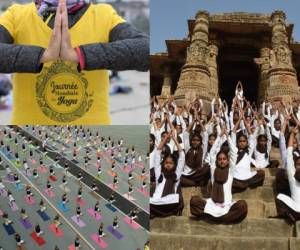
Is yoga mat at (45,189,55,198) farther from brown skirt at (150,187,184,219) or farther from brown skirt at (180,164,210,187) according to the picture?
brown skirt at (150,187,184,219)

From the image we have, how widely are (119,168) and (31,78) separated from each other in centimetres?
1135

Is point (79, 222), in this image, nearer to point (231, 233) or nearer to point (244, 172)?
point (244, 172)

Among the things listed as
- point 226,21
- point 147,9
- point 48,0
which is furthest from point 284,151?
point 226,21

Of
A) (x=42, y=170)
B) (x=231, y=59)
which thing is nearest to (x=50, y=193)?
(x=42, y=170)

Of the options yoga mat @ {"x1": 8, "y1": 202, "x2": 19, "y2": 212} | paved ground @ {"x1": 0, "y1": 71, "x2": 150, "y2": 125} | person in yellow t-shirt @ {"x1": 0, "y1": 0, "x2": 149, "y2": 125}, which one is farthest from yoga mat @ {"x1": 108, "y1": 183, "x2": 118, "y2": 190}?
person in yellow t-shirt @ {"x1": 0, "y1": 0, "x2": 149, "y2": 125}

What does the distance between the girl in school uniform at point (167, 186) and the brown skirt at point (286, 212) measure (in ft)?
3.00

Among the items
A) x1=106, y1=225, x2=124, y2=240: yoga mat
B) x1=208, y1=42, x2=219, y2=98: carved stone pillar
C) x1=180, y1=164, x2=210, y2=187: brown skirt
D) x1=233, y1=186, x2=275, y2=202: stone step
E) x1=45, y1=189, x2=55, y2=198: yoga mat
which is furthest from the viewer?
x1=45, y1=189, x2=55, y2=198: yoga mat

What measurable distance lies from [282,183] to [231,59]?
9512 mm

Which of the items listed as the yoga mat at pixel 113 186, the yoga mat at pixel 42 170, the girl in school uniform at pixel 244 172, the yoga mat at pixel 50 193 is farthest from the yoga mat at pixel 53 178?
the girl in school uniform at pixel 244 172

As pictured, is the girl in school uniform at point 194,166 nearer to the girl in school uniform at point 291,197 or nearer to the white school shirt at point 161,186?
the white school shirt at point 161,186

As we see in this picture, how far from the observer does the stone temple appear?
29.8ft

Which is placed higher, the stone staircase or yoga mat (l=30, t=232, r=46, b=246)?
the stone staircase

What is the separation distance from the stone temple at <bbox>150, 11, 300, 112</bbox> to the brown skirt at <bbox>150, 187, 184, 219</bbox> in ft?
14.8

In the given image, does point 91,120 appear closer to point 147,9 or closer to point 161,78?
point 147,9
